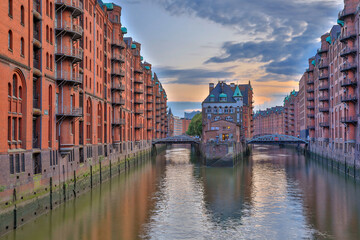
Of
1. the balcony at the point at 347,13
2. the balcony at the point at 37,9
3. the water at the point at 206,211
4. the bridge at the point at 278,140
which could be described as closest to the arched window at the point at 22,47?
the balcony at the point at 37,9

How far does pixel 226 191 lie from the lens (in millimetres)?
42812

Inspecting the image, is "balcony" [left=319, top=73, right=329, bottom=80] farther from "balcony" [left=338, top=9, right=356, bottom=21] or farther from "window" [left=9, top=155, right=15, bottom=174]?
"window" [left=9, top=155, right=15, bottom=174]

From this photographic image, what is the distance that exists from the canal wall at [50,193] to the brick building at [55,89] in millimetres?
617

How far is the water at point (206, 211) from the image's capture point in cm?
2539

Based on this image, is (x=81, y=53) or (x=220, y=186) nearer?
(x=81, y=53)

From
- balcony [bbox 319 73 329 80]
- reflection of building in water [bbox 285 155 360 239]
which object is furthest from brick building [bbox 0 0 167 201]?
balcony [bbox 319 73 329 80]

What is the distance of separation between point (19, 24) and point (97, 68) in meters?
23.8

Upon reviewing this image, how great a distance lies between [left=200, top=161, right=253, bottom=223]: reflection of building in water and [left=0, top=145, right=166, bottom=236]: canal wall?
12.1 m

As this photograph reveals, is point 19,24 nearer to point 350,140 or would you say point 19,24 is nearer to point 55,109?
point 55,109

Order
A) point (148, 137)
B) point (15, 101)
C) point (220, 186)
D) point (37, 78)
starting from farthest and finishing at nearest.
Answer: point (148, 137) < point (220, 186) < point (37, 78) < point (15, 101)

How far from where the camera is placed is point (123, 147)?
66.0 metres

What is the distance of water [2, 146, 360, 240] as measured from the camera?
25.4 meters

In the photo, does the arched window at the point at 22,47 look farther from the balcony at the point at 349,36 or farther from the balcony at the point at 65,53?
the balcony at the point at 349,36

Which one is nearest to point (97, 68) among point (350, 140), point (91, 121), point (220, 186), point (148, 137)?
point (91, 121)
